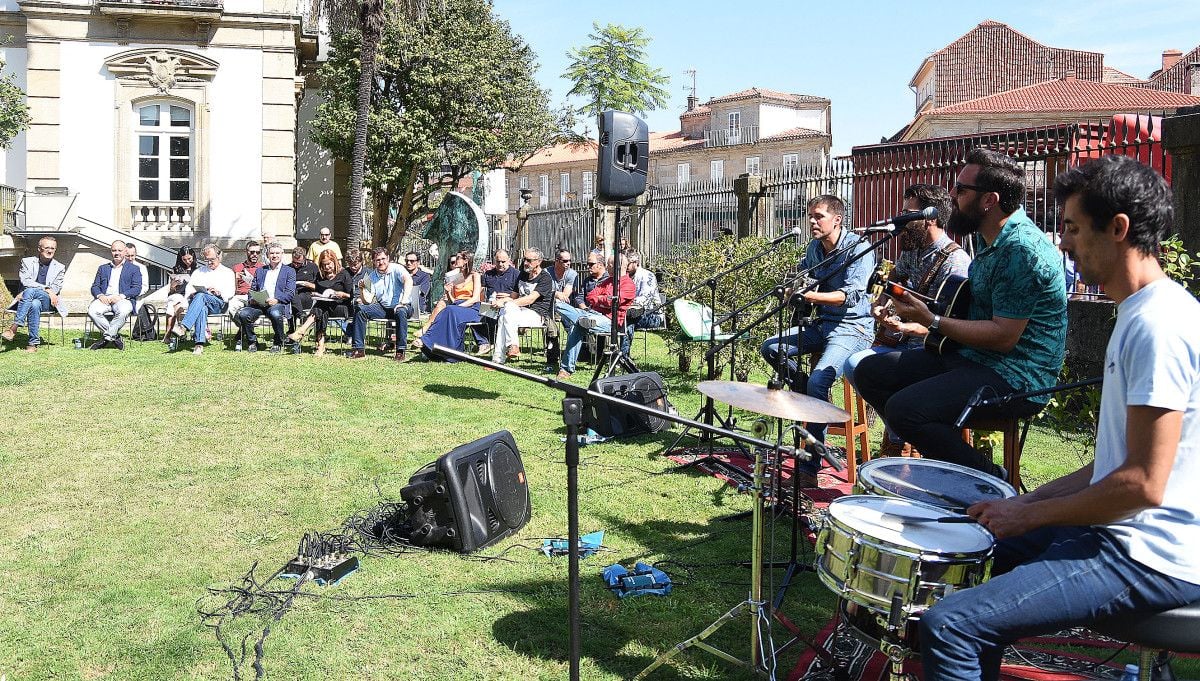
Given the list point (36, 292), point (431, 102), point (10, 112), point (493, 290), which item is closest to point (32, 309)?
point (36, 292)

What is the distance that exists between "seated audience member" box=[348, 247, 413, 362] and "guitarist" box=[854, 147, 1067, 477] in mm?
8842

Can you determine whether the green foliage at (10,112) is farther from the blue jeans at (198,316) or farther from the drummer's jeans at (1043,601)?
the drummer's jeans at (1043,601)

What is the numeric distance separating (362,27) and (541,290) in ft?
32.6

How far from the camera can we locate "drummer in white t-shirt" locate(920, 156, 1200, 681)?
231 centimetres

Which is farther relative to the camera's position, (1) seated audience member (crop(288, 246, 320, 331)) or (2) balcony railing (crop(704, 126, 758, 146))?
(2) balcony railing (crop(704, 126, 758, 146))

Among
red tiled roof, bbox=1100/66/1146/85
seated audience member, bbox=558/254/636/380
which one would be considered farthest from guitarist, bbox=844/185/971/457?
red tiled roof, bbox=1100/66/1146/85

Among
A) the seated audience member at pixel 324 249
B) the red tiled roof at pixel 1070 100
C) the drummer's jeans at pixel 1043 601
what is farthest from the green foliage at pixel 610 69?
the drummer's jeans at pixel 1043 601

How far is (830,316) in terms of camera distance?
21.5ft

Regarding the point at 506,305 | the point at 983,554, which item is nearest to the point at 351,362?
the point at 506,305

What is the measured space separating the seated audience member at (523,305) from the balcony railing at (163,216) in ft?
36.1

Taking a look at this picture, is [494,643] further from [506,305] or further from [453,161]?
[453,161]

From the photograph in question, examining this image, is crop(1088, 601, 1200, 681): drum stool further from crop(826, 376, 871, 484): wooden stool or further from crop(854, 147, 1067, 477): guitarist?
crop(826, 376, 871, 484): wooden stool

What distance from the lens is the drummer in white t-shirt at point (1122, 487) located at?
2.31 m

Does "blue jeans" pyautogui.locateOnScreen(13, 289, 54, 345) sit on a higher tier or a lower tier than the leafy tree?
lower
